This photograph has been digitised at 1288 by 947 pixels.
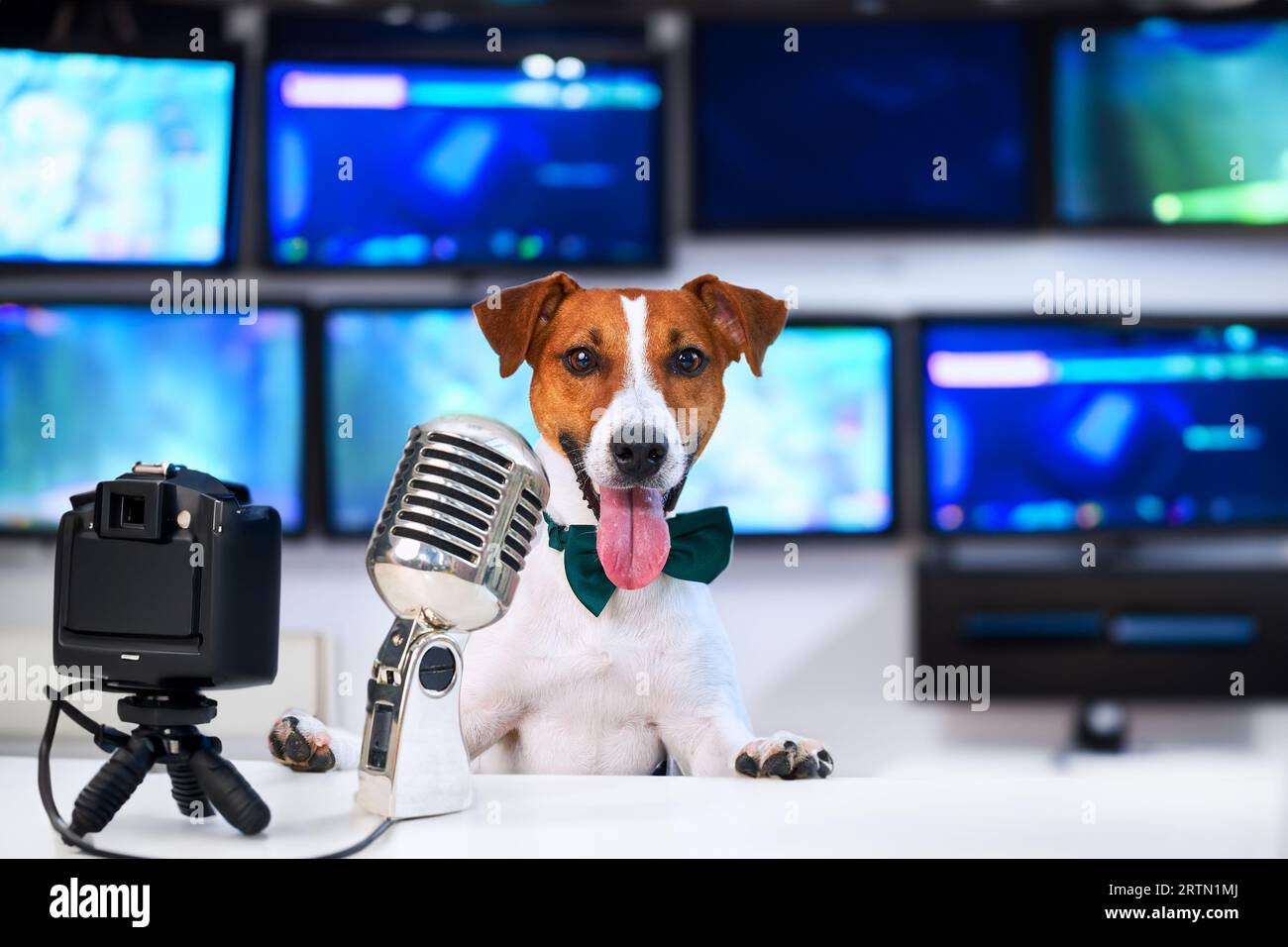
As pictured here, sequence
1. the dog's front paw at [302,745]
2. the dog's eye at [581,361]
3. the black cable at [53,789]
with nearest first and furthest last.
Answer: the black cable at [53,789], the dog's front paw at [302,745], the dog's eye at [581,361]

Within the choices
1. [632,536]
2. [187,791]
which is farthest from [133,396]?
[187,791]

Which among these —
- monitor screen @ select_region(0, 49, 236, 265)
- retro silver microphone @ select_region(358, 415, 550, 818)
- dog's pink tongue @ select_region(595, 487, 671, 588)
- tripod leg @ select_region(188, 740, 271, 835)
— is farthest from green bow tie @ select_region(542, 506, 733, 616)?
monitor screen @ select_region(0, 49, 236, 265)

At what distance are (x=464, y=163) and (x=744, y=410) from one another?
79 cm

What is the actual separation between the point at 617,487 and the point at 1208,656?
1699mm

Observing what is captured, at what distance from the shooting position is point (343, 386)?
248 cm

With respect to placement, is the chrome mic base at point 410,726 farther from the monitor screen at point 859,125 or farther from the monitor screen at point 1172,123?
the monitor screen at point 1172,123

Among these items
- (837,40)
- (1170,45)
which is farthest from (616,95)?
(1170,45)

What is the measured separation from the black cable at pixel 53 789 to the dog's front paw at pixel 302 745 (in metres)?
0.20

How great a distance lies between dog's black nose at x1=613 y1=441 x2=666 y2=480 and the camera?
1.19 m

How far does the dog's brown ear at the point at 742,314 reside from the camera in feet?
4.39

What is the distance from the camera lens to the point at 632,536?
46.4 inches

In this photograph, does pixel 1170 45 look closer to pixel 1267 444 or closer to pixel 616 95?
pixel 1267 444

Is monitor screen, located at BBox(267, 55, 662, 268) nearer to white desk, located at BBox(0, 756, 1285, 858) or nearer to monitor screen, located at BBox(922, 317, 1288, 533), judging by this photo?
monitor screen, located at BBox(922, 317, 1288, 533)

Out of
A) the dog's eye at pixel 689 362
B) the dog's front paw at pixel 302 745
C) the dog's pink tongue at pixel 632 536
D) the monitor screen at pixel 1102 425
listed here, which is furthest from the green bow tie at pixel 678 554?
the monitor screen at pixel 1102 425
